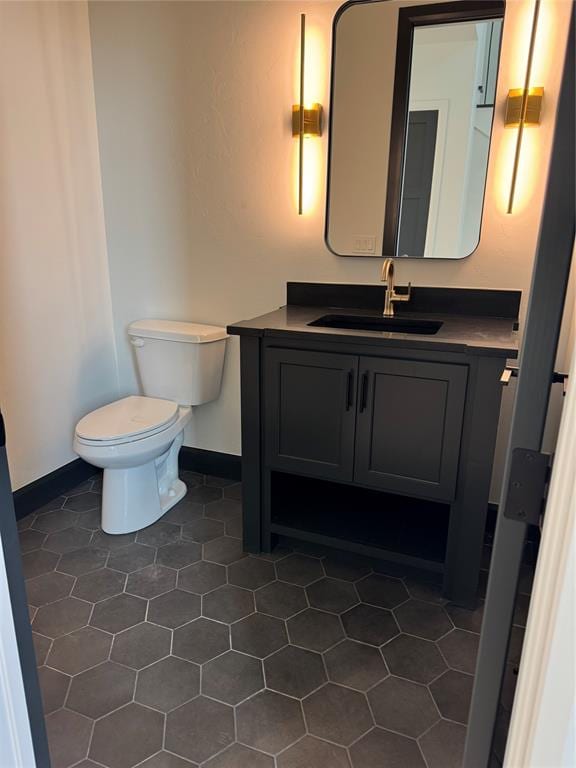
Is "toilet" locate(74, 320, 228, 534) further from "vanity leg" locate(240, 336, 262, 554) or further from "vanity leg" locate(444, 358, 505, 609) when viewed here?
"vanity leg" locate(444, 358, 505, 609)

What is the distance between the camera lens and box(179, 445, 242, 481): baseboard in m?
2.77

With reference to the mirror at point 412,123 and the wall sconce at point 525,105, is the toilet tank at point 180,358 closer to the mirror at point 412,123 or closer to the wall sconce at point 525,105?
the mirror at point 412,123

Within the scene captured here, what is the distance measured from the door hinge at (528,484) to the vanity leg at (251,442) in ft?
4.29

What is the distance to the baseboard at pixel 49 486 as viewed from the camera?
2.39 m

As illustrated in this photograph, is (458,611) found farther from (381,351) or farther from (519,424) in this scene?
(519,424)

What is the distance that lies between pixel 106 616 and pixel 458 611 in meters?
1.21

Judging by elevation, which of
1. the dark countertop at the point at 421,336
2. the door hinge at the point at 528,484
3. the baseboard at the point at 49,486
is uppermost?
the door hinge at the point at 528,484

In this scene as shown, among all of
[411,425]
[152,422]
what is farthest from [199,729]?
[152,422]

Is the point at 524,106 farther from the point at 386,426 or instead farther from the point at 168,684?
the point at 168,684

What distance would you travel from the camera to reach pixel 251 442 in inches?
80.4

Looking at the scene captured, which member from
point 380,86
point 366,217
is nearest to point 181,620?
point 366,217

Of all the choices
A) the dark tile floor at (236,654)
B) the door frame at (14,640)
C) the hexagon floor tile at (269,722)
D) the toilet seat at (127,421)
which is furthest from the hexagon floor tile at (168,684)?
the toilet seat at (127,421)

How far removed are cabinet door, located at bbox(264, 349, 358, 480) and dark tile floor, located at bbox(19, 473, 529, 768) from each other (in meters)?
0.44

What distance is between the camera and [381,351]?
5.77 feet
